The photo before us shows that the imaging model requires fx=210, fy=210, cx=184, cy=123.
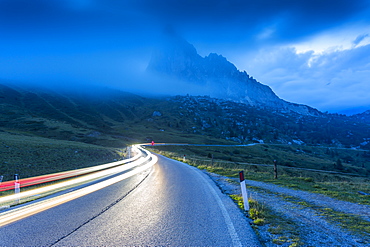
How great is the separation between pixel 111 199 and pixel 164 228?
12.8 ft

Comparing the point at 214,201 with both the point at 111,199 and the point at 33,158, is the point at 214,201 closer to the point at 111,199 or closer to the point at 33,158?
the point at 111,199

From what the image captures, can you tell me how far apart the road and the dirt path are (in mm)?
1021

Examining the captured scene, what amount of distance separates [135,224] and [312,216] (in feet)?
17.0

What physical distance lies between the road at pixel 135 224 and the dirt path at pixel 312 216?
1.02 meters

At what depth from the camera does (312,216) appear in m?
6.29

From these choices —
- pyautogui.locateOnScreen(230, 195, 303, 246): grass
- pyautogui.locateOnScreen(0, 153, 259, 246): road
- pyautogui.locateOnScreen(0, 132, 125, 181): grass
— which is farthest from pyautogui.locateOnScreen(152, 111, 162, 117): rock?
pyautogui.locateOnScreen(230, 195, 303, 246): grass

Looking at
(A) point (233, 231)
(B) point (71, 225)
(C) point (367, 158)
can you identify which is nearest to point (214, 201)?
(A) point (233, 231)

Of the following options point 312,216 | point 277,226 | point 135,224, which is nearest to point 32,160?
point 135,224

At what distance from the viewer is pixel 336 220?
5.91 metres

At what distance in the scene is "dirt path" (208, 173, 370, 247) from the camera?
4.47 metres

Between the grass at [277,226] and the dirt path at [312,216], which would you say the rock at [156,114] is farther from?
the grass at [277,226]

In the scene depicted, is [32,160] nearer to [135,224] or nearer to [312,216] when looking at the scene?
[135,224]

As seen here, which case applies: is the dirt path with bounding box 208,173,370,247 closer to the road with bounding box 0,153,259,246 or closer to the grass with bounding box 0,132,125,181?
the road with bounding box 0,153,259,246

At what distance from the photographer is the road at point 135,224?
4.31 m
